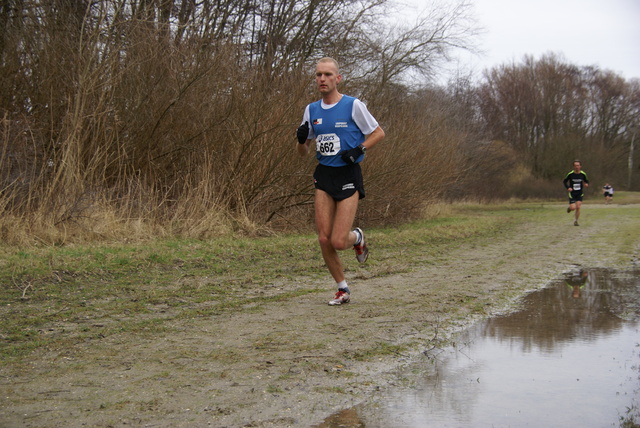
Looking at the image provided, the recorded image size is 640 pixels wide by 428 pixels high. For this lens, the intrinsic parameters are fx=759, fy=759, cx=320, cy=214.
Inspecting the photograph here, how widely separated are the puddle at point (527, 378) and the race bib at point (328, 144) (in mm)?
2047

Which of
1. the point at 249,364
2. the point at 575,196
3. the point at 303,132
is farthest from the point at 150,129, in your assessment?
the point at 575,196

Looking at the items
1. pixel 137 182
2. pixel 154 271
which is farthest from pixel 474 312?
pixel 137 182

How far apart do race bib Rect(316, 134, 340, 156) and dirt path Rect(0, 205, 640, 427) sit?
1419 millimetres

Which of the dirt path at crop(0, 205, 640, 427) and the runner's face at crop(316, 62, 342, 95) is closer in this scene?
the dirt path at crop(0, 205, 640, 427)

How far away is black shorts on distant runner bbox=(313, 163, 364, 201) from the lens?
6.96m

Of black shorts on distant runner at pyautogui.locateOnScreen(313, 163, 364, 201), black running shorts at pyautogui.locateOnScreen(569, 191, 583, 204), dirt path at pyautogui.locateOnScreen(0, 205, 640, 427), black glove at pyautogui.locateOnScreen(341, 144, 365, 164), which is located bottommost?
dirt path at pyautogui.locateOnScreen(0, 205, 640, 427)

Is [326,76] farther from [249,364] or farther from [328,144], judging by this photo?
[249,364]

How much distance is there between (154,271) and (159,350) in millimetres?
4210

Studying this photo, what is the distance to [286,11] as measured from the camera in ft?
88.9

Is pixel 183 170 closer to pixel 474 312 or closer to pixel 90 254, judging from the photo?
pixel 90 254

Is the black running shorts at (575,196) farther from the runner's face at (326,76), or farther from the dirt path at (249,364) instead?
the runner's face at (326,76)

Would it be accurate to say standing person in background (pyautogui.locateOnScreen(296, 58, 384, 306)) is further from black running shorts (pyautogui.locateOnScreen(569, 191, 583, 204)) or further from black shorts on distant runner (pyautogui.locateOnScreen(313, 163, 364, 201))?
black running shorts (pyautogui.locateOnScreen(569, 191, 583, 204))

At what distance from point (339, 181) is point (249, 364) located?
108 inches

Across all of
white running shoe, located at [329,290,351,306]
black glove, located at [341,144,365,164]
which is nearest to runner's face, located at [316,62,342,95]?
black glove, located at [341,144,365,164]
